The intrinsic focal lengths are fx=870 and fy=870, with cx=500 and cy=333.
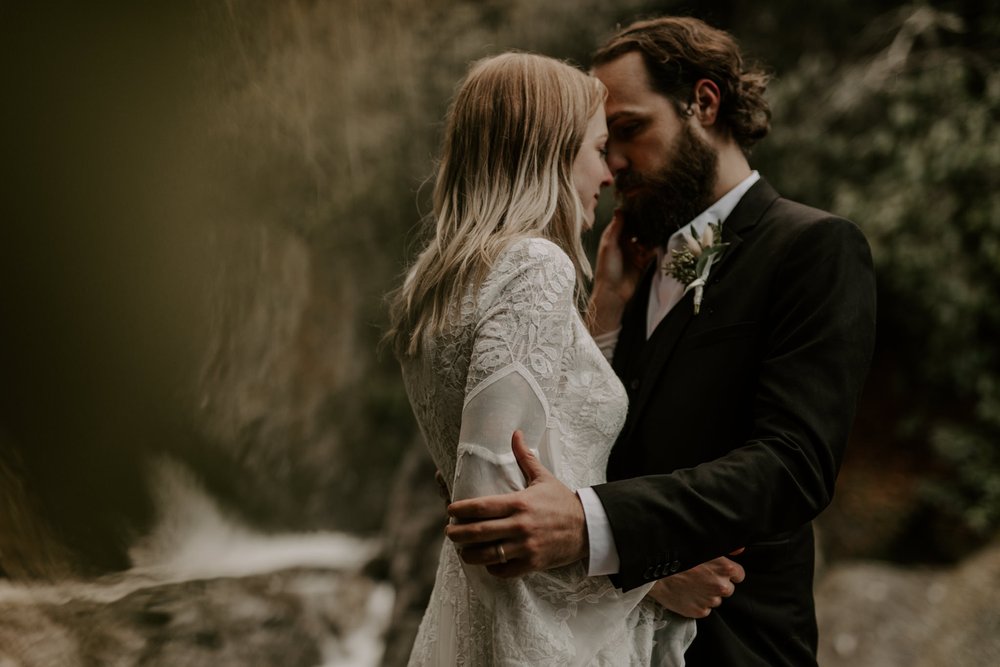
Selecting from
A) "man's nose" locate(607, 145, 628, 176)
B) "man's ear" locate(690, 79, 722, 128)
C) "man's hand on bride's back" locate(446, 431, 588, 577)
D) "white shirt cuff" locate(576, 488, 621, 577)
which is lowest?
"white shirt cuff" locate(576, 488, 621, 577)

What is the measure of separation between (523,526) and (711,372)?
2.36ft

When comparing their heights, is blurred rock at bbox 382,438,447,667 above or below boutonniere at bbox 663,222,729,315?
below

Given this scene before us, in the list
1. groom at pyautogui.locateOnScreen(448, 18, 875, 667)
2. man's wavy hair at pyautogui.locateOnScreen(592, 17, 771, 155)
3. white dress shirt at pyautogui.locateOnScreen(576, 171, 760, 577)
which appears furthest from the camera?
man's wavy hair at pyautogui.locateOnScreen(592, 17, 771, 155)

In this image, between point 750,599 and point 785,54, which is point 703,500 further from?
point 785,54

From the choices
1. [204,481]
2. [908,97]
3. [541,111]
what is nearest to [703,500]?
[541,111]

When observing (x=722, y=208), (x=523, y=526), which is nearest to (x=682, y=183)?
(x=722, y=208)

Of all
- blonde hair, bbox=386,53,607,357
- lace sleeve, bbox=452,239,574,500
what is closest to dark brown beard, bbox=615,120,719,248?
blonde hair, bbox=386,53,607,357

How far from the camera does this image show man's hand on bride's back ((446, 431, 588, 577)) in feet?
5.15

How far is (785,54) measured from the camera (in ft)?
21.0

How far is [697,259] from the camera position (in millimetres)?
2219

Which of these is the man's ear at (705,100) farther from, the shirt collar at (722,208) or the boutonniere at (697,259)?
the boutonniere at (697,259)

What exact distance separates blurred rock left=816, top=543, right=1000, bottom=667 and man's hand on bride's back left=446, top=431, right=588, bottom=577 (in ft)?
12.1

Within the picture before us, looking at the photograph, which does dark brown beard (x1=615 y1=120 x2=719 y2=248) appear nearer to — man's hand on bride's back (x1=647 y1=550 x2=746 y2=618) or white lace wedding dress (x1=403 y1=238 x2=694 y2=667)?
white lace wedding dress (x1=403 y1=238 x2=694 y2=667)

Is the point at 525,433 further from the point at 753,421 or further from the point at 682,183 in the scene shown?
the point at 682,183
